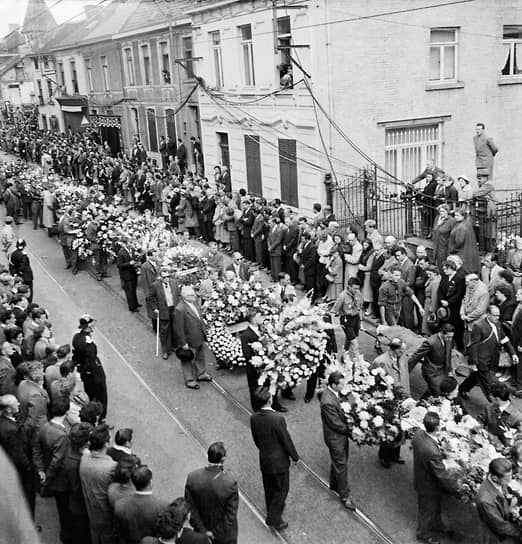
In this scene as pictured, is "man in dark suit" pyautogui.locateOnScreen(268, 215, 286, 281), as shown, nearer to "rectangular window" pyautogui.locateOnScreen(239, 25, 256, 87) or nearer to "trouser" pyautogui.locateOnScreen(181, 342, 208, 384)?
"trouser" pyautogui.locateOnScreen(181, 342, 208, 384)

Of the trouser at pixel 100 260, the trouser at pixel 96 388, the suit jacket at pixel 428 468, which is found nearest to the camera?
the suit jacket at pixel 428 468

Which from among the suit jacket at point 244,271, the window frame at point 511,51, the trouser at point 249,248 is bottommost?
the trouser at point 249,248

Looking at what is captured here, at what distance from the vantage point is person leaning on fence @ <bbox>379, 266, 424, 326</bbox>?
12438mm

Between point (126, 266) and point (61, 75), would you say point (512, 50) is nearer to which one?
point (126, 266)

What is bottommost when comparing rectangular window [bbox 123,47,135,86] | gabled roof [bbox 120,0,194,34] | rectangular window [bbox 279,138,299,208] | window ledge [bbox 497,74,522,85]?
rectangular window [bbox 279,138,299,208]

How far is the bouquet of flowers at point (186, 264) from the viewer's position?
1314 centimetres

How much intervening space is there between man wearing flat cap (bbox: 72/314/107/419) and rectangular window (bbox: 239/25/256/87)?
44.0 feet

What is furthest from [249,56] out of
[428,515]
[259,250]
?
[428,515]

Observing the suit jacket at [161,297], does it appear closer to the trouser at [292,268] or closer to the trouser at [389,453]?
the trouser at [292,268]

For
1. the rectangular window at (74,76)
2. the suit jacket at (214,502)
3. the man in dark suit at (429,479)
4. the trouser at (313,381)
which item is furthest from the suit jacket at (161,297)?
the rectangular window at (74,76)

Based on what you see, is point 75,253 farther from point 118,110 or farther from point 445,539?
point 118,110

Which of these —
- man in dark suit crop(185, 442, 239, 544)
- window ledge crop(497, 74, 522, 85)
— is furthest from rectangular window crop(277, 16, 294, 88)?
man in dark suit crop(185, 442, 239, 544)

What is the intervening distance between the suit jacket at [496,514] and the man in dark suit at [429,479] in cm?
68

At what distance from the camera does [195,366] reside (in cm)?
1177
